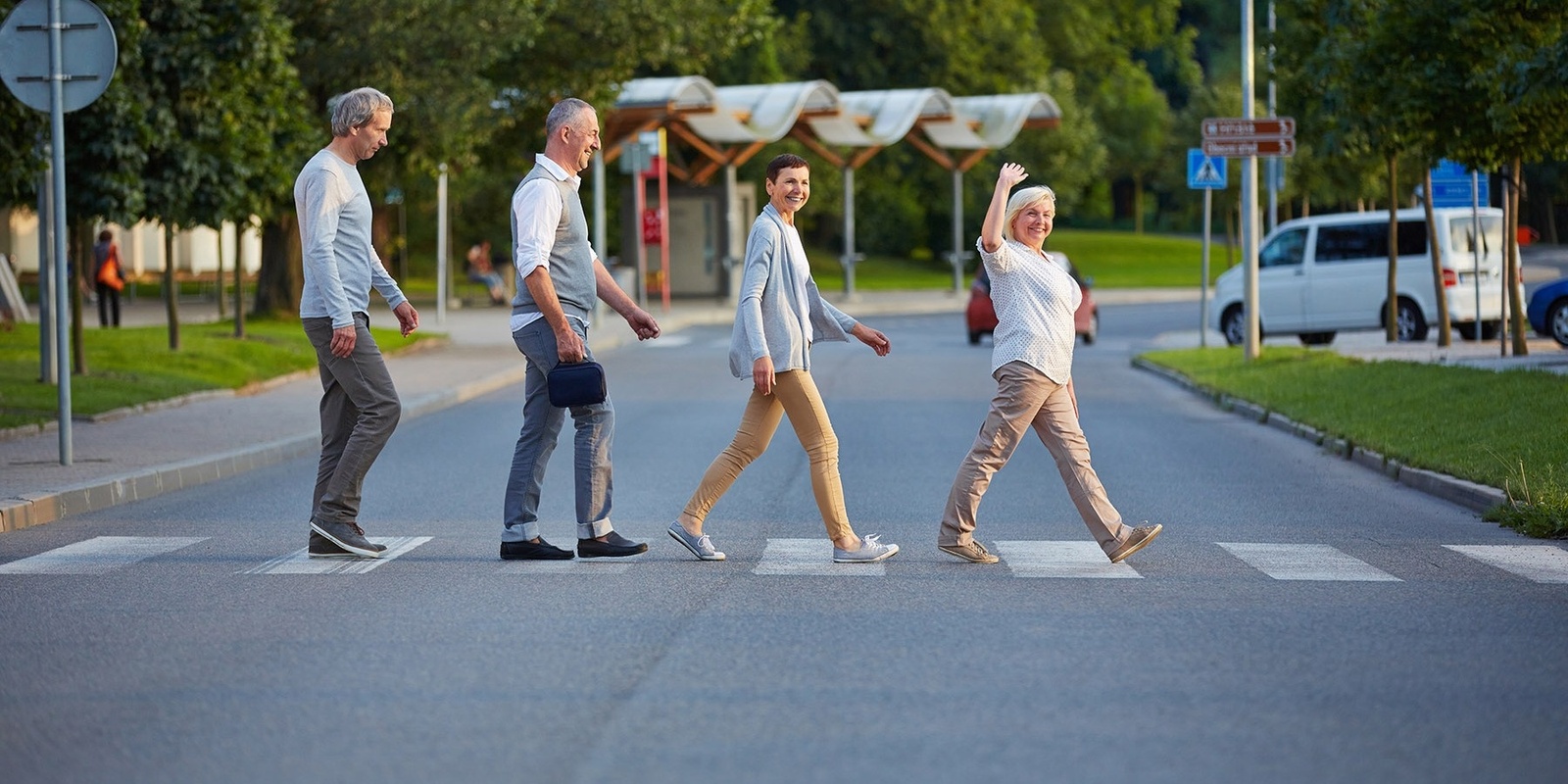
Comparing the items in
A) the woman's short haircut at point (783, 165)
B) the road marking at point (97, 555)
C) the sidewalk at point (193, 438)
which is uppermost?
the woman's short haircut at point (783, 165)

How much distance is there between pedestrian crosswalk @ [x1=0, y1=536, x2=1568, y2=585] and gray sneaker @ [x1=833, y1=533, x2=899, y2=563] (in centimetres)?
4

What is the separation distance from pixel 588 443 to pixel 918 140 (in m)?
45.3

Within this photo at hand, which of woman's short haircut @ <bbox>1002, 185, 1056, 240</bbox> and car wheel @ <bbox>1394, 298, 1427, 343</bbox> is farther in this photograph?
car wheel @ <bbox>1394, 298, 1427, 343</bbox>

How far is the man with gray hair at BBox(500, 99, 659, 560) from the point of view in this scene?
848 centimetres

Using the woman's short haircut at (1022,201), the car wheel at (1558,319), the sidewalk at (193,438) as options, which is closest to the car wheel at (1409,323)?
the car wheel at (1558,319)

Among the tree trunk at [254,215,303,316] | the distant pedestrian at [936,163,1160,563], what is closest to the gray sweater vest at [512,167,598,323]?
the distant pedestrian at [936,163,1160,563]

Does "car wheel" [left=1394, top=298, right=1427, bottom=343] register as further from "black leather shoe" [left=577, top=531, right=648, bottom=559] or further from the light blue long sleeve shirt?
the light blue long sleeve shirt

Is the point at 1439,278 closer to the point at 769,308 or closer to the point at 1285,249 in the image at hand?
the point at 1285,249


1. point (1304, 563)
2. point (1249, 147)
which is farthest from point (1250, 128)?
point (1304, 563)

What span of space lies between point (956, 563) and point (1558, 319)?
1862 centimetres

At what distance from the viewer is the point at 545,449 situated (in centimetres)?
884

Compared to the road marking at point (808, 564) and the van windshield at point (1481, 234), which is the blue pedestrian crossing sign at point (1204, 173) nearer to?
the van windshield at point (1481, 234)

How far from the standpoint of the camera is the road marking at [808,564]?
8.57 meters

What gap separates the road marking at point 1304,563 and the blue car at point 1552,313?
1713 centimetres
